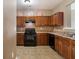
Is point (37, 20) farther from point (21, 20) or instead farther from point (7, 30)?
point (7, 30)

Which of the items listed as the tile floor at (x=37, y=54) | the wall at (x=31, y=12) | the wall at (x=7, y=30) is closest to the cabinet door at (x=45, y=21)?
the wall at (x=31, y=12)

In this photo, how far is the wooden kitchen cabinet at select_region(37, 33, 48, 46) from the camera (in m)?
10.5

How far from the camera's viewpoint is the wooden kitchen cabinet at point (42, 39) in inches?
413

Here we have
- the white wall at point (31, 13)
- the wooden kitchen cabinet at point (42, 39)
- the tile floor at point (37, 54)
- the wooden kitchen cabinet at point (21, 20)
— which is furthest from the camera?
the white wall at point (31, 13)

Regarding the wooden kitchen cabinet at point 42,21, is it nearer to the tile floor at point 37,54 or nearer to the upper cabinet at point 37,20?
the upper cabinet at point 37,20

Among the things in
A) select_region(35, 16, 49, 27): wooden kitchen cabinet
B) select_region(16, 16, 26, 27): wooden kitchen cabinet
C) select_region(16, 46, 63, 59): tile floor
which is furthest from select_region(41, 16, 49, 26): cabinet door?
select_region(16, 46, 63, 59): tile floor

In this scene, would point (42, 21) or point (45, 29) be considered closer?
point (42, 21)

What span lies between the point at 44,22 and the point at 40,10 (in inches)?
39.0

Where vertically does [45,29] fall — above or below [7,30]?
below

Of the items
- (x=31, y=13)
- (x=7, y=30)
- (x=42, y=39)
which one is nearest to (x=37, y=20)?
(x=31, y=13)

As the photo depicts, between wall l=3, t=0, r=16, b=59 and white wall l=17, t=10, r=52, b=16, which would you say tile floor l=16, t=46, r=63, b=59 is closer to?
wall l=3, t=0, r=16, b=59

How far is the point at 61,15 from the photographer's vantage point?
310 inches

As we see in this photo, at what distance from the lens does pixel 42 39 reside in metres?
10.5
